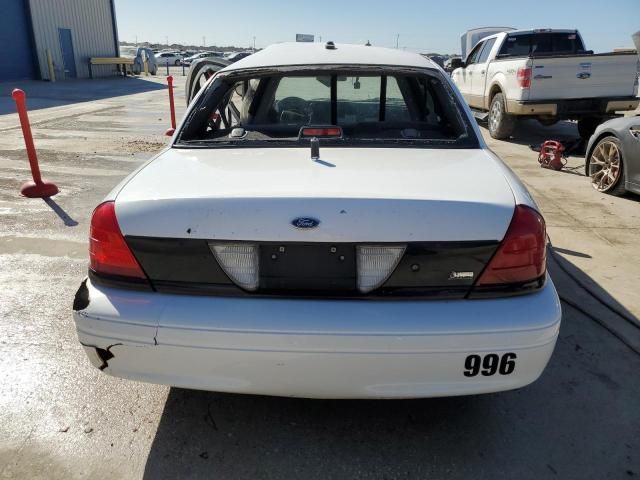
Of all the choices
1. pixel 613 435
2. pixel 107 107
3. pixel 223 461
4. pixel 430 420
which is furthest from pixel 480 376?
pixel 107 107

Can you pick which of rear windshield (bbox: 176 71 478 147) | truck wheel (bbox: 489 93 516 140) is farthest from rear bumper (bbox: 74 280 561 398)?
truck wheel (bbox: 489 93 516 140)

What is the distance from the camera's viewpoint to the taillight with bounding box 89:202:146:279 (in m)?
1.95

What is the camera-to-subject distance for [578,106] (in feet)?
29.2

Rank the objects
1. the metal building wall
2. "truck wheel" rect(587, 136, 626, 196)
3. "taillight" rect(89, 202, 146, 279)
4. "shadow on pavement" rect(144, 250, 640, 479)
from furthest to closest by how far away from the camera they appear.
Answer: the metal building wall < "truck wheel" rect(587, 136, 626, 196) < "shadow on pavement" rect(144, 250, 640, 479) < "taillight" rect(89, 202, 146, 279)

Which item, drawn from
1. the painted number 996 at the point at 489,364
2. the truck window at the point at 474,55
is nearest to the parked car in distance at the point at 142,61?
the truck window at the point at 474,55

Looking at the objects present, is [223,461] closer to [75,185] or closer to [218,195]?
[218,195]

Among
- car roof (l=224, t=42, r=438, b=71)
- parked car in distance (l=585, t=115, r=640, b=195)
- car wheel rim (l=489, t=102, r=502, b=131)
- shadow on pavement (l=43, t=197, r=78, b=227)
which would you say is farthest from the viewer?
car wheel rim (l=489, t=102, r=502, b=131)

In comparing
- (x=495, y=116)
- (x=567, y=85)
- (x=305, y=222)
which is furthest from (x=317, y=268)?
(x=495, y=116)

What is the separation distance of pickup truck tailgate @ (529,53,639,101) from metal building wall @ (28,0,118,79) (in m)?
25.4

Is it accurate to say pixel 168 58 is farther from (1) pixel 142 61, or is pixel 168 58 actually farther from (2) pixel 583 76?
(2) pixel 583 76

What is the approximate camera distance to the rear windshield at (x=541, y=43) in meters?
10.5

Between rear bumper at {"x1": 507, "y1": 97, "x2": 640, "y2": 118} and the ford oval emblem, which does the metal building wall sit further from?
the ford oval emblem

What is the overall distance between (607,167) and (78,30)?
2984cm

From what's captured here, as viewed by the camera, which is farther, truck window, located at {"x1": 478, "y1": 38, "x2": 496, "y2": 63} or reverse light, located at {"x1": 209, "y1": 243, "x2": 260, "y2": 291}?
truck window, located at {"x1": 478, "y1": 38, "x2": 496, "y2": 63}
